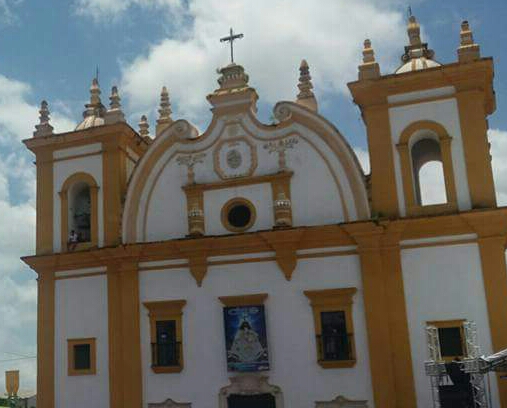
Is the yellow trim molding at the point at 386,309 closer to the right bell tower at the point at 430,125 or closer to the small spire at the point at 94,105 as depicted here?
the right bell tower at the point at 430,125

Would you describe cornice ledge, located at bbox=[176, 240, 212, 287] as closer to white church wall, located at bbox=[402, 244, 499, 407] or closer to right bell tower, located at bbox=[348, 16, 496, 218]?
right bell tower, located at bbox=[348, 16, 496, 218]

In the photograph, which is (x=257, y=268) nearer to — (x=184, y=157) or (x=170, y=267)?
(x=170, y=267)

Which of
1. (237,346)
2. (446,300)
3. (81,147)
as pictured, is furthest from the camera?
(81,147)

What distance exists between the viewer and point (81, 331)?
64.7 feet

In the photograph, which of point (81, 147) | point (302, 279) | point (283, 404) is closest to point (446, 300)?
point (302, 279)

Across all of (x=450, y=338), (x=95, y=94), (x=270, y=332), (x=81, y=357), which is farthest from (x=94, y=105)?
(x=450, y=338)

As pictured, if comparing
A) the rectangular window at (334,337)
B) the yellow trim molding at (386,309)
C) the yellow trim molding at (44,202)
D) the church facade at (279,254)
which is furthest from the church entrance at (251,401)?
the yellow trim molding at (44,202)

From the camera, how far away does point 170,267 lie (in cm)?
1930

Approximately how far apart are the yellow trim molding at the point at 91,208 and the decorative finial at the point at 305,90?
6757mm

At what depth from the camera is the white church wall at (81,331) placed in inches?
757

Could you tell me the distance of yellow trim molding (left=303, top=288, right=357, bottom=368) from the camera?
57.1 feet

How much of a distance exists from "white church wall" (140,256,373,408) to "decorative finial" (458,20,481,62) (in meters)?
6.15

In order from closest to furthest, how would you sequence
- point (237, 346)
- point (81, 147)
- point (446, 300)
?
point (446, 300) < point (237, 346) < point (81, 147)

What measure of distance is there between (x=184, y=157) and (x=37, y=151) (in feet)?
16.7
